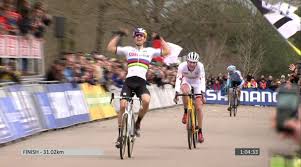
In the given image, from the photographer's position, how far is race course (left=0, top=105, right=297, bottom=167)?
1005 cm

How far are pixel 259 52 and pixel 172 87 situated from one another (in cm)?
3967

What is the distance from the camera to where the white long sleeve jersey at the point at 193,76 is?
12547 millimetres

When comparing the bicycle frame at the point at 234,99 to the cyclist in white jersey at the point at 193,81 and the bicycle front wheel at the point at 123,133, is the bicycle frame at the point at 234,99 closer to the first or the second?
the cyclist in white jersey at the point at 193,81

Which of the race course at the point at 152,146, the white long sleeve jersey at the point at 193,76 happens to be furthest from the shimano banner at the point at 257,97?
the white long sleeve jersey at the point at 193,76

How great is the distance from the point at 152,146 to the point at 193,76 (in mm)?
1447

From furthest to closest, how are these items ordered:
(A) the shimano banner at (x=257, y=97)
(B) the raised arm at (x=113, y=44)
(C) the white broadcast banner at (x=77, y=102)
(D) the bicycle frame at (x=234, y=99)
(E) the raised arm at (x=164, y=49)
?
(A) the shimano banner at (x=257, y=97) < (D) the bicycle frame at (x=234, y=99) < (C) the white broadcast banner at (x=77, y=102) < (E) the raised arm at (x=164, y=49) < (B) the raised arm at (x=113, y=44)

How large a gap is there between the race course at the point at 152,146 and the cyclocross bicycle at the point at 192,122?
0.67 ft

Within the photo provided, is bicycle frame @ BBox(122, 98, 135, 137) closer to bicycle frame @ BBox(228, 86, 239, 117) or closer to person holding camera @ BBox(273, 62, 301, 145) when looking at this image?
person holding camera @ BBox(273, 62, 301, 145)

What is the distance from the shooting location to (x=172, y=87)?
33.9 metres

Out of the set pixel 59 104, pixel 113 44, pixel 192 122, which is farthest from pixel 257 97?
pixel 113 44

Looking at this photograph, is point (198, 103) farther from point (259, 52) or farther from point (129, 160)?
point (259, 52)

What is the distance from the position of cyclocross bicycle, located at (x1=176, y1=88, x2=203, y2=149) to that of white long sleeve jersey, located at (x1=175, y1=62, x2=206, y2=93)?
17 cm

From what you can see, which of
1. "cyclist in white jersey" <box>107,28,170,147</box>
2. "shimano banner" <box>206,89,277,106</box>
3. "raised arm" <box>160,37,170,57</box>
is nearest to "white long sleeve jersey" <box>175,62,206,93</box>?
"raised arm" <box>160,37,170,57</box>

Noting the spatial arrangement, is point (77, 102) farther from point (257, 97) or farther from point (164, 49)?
Answer: point (257, 97)
